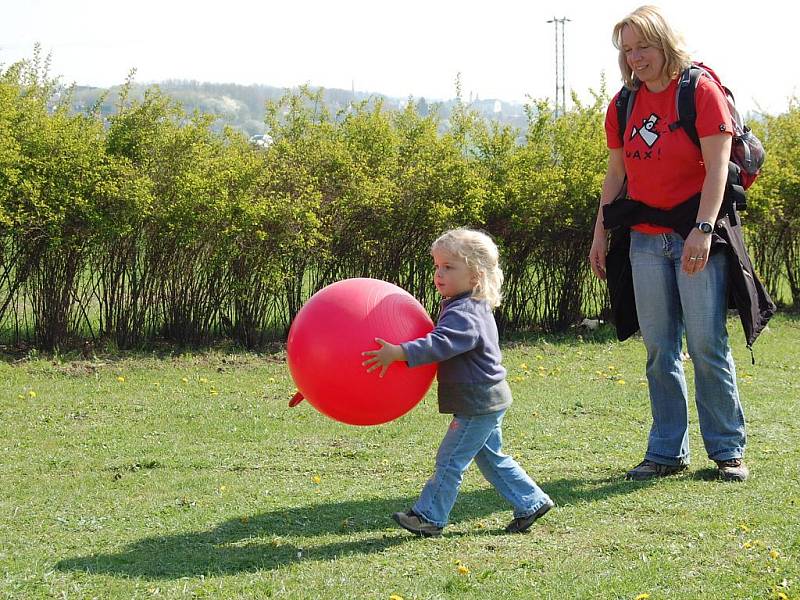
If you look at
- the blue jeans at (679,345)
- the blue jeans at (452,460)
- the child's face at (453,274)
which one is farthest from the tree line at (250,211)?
the blue jeans at (452,460)

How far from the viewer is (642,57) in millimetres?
5246

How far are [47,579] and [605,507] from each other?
2657 mm

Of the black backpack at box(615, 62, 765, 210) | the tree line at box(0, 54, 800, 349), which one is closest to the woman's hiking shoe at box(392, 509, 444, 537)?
the black backpack at box(615, 62, 765, 210)

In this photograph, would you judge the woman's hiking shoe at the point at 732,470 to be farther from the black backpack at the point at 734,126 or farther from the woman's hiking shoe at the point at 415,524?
the woman's hiking shoe at the point at 415,524

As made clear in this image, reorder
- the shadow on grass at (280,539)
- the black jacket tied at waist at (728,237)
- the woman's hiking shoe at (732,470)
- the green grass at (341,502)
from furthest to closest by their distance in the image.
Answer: the woman's hiking shoe at (732,470)
the black jacket tied at waist at (728,237)
the shadow on grass at (280,539)
the green grass at (341,502)

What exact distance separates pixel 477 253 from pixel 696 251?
1.26 metres

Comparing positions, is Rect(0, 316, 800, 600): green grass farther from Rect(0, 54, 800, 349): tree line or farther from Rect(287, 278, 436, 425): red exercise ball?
Rect(0, 54, 800, 349): tree line

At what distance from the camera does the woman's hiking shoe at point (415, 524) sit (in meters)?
4.66

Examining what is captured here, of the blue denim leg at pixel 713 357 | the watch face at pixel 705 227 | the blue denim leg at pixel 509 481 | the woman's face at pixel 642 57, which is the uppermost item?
the woman's face at pixel 642 57

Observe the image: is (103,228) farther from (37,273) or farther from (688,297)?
(688,297)

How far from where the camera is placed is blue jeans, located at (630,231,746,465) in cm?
542

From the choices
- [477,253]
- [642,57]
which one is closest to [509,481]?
[477,253]

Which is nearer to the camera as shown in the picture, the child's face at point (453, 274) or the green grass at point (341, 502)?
the green grass at point (341, 502)

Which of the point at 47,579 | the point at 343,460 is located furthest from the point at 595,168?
the point at 47,579
